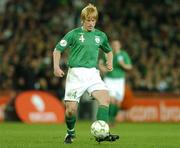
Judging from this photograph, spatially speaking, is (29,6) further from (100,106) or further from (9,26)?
(100,106)

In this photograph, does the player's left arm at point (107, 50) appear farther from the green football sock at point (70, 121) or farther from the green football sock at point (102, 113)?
the green football sock at point (70, 121)

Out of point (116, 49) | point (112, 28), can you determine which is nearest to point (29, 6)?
point (112, 28)

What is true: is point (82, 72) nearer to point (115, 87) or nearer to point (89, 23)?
point (89, 23)

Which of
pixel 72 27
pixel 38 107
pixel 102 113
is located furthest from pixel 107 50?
pixel 72 27

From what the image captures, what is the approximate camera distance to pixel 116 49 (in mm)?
20156

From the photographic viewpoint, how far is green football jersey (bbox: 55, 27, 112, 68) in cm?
1212

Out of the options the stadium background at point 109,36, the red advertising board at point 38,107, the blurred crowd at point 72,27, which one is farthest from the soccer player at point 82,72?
the blurred crowd at point 72,27

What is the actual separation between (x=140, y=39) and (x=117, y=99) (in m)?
8.73

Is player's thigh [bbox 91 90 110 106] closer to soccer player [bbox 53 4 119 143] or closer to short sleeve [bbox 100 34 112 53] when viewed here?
Answer: soccer player [bbox 53 4 119 143]

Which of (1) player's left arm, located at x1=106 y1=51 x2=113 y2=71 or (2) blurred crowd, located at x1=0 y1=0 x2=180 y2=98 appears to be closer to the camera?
(1) player's left arm, located at x1=106 y1=51 x2=113 y2=71

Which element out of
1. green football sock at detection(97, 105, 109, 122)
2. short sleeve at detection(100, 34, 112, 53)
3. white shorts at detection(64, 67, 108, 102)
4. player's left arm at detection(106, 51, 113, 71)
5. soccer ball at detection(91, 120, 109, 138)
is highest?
short sleeve at detection(100, 34, 112, 53)

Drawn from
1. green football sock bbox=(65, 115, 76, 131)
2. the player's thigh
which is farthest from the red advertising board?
the player's thigh

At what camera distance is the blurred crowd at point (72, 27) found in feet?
81.5

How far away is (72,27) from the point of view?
93.9ft
